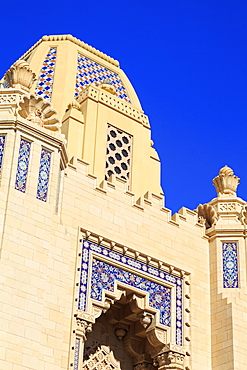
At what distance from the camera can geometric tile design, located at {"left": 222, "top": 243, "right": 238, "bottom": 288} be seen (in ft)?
50.4

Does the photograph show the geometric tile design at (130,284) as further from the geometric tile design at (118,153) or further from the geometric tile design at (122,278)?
the geometric tile design at (118,153)

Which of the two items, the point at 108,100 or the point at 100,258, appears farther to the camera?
the point at 108,100

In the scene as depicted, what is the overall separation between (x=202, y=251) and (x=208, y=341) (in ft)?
5.84

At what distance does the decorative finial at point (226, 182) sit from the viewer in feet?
54.4

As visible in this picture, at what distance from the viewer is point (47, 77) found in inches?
747

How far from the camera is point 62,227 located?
13648 mm

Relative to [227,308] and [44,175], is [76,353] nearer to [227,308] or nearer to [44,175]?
[44,175]

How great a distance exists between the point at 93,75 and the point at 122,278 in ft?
22.0

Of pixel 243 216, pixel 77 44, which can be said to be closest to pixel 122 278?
pixel 243 216

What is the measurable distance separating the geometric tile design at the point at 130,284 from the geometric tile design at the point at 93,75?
590cm

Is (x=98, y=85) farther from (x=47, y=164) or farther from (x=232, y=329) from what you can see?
(x=232, y=329)

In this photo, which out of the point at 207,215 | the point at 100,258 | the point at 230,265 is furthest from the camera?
the point at 207,215

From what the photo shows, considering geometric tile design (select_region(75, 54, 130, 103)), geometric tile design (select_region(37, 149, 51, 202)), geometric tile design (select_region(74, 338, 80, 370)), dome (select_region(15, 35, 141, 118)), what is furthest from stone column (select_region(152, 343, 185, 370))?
geometric tile design (select_region(75, 54, 130, 103))

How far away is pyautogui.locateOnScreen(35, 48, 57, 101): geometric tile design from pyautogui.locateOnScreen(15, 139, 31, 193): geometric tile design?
4.89 metres
